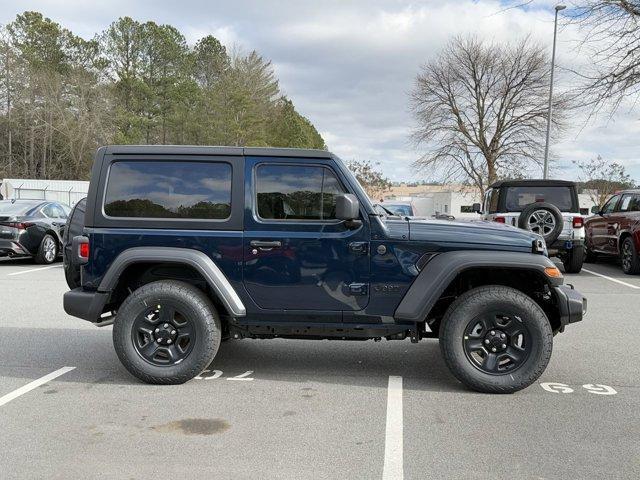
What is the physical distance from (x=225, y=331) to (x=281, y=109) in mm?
56383

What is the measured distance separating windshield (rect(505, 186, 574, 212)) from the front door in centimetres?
812

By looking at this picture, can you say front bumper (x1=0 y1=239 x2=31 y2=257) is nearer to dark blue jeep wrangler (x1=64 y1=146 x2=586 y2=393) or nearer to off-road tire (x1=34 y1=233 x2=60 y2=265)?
off-road tire (x1=34 y1=233 x2=60 y2=265)

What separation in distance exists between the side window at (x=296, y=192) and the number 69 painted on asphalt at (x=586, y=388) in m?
2.22

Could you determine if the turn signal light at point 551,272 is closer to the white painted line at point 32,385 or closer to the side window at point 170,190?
the side window at point 170,190

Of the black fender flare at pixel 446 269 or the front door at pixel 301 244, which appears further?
the front door at pixel 301 244

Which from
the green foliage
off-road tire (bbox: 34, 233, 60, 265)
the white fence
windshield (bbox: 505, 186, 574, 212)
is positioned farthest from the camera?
the green foliage

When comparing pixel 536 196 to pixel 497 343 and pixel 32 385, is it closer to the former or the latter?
pixel 497 343

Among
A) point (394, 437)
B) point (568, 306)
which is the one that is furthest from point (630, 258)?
point (394, 437)

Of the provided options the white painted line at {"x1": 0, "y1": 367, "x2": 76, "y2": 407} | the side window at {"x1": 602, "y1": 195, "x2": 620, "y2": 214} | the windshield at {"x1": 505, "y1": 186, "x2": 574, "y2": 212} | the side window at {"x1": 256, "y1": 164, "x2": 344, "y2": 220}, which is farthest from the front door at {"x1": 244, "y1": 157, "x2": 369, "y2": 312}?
the side window at {"x1": 602, "y1": 195, "x2": 620, "y2": 214}

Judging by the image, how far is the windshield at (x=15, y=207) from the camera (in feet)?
42.2

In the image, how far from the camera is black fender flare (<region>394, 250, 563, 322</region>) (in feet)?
14.6

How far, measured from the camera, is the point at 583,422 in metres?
4.07

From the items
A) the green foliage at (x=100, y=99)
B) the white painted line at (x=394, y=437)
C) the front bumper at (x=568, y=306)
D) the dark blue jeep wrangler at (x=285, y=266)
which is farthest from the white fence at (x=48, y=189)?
the front bumper at (x=568, y=306)

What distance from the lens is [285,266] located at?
466 cm
